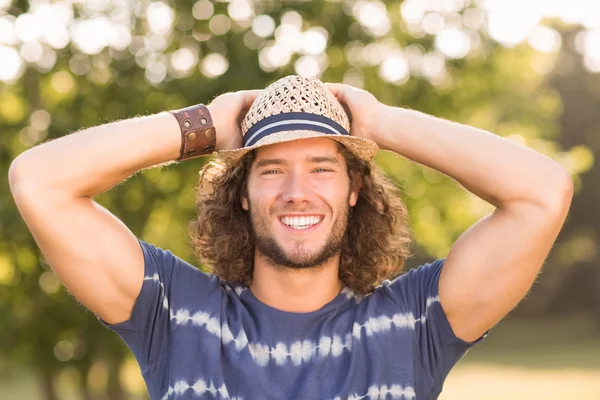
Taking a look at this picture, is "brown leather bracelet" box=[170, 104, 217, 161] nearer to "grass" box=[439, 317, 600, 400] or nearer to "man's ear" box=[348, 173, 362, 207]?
"man's ear" box=[348, 173, 362, 207]

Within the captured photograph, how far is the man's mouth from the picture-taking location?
302cm

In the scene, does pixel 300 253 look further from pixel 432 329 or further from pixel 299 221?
pixel 432 329

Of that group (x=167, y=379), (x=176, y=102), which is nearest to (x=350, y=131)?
(x=167, y=379)

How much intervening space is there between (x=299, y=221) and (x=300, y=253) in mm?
111

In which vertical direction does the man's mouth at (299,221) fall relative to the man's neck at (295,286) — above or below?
above

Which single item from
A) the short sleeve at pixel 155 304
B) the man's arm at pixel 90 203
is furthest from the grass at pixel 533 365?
the man's arm at pixel 90 203

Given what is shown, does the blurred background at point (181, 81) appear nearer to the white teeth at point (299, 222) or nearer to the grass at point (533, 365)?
the white teeth at point (299, 222)

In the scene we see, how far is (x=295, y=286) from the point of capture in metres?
3.11

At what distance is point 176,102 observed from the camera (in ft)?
27.8

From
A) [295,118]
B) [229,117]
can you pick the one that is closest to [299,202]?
[295,118]

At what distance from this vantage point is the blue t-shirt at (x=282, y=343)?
113 inches

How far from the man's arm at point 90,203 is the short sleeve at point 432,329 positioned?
36.3 inches

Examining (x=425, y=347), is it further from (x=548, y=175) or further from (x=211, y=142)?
(x=211, y=142)

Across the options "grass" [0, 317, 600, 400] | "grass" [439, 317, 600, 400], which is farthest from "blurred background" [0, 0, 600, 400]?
"grass" [439, 317, 600, 400]
